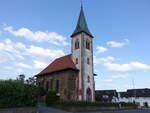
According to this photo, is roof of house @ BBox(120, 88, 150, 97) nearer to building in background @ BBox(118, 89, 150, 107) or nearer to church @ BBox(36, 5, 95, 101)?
building in background @ BBox(118, 89, 150, 107)

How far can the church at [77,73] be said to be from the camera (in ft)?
126

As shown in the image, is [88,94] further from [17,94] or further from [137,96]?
[137,96]

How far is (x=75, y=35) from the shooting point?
1751 inches

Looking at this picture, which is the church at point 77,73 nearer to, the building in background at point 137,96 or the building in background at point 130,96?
the building in background at point 130,96

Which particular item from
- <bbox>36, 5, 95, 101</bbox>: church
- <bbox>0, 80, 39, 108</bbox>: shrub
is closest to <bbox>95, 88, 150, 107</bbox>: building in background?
<bbox>36, 5, 95, 101</bbox>: church

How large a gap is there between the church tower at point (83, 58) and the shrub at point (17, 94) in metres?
16.4

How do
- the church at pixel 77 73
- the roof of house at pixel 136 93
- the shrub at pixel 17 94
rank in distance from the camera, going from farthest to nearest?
the roof of house at pixel 136 93
the church at pixel 77 73
the shrub at pixel 17 94

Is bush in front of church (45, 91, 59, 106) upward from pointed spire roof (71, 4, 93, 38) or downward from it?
downward

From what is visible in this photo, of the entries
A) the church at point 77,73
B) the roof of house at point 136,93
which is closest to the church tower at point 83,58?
the church at point 77,73

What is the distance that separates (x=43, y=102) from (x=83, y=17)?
79.5 feet

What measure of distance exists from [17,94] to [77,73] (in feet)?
64.7

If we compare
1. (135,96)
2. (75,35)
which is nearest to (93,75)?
(75,35)

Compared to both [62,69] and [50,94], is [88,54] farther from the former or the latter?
[50,94]

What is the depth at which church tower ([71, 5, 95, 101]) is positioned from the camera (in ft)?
128
